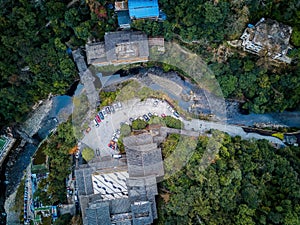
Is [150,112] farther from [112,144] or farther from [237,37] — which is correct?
[237,37]

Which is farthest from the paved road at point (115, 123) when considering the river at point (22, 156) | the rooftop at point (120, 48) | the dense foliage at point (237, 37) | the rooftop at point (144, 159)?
the river at point (22, 156)

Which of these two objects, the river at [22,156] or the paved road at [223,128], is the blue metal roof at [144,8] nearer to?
the paved road at [223,128]

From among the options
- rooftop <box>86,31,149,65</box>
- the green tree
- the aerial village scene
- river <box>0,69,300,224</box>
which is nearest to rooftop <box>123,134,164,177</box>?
the aerial village scene

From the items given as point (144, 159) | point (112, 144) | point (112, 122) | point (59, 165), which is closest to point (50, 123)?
point (59, 165)

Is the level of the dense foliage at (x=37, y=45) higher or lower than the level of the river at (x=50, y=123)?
higher

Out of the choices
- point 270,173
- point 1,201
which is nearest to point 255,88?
point 270,173

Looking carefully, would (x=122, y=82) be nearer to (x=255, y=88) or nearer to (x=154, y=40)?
(x=154, y=40)

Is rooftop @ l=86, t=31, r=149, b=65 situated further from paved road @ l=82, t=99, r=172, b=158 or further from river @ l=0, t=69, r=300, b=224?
paved road @ l=82, t=99, r=172, b=158
